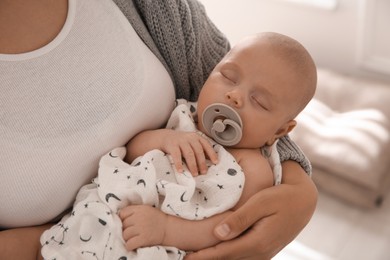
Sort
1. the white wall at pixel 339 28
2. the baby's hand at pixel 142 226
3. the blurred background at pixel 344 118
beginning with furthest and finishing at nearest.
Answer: the white wall at pixel 339 28, the blurred background at pixel 344 118, the baby's hand at pixel 142 226

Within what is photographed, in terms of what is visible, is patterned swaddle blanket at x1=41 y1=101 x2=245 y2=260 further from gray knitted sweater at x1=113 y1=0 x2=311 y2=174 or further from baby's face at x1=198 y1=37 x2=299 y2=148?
gray knitted sweater at x1=113 y1=0 x2=311 y2=174

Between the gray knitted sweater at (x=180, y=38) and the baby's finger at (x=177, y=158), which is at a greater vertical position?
the gray knitted sweater at (x=180, y=38)

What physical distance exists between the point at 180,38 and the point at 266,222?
17.1 inches

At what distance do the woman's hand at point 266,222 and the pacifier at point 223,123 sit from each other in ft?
0.42

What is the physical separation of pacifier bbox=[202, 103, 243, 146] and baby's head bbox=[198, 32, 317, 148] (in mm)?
16

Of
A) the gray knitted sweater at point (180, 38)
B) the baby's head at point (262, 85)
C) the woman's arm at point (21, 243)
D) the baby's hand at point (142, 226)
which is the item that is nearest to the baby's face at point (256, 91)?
the baby's head at point (262, 85)

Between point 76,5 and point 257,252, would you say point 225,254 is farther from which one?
point 76,5

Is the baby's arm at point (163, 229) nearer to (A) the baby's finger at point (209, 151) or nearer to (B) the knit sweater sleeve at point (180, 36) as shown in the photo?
(A) the baby's finger at point (209, 151)

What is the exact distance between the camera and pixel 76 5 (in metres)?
1.02

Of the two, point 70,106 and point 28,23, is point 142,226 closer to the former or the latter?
point 70,106

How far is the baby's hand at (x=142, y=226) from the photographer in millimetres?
900

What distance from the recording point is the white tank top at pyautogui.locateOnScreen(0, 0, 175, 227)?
3.01 feet

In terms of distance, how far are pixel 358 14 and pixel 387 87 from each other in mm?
389

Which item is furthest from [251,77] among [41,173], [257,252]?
[41,173]
